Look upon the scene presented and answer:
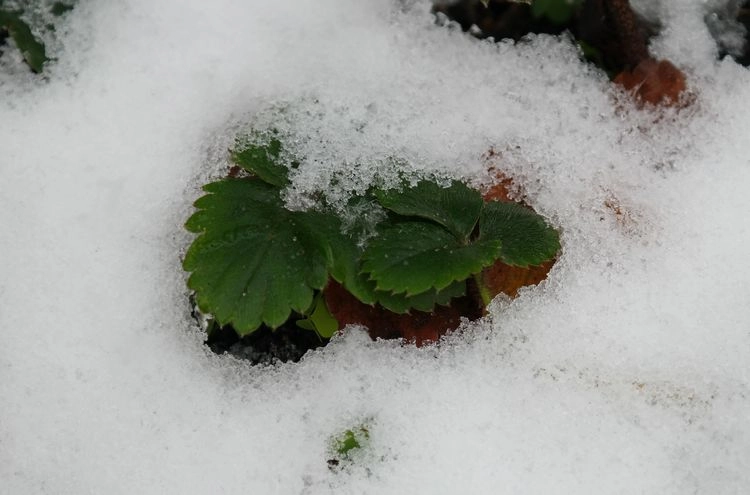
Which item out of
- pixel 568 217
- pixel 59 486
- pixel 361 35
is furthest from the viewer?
pixel 361 35

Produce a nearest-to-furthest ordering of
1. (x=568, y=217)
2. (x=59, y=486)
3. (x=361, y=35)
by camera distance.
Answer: (x=59, y=486)
(x=568, y=217)
(x=361, y=35)

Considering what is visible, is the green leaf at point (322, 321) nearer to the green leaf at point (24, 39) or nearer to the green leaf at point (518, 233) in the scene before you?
the green leaf at point (518, 233)

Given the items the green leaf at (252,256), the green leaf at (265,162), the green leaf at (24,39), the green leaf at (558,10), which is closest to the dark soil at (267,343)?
the green leaf at (252,256)

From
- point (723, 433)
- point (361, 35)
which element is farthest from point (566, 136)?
point (723, 433)

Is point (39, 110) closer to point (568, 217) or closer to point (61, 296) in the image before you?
point (61, 296)

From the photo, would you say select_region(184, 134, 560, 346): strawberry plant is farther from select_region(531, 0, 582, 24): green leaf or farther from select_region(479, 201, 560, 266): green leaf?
select_region(531, 0, 582, 24): green leaf

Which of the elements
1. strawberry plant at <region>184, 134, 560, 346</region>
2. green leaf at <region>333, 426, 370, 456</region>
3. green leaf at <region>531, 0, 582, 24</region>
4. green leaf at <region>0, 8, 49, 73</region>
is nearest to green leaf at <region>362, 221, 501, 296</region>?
strawberry plant at <region>184, 134, 560, 346</region>

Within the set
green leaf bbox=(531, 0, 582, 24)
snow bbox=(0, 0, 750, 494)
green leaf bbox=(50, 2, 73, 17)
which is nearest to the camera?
snow bbox=(0, 0, 750, 494)
